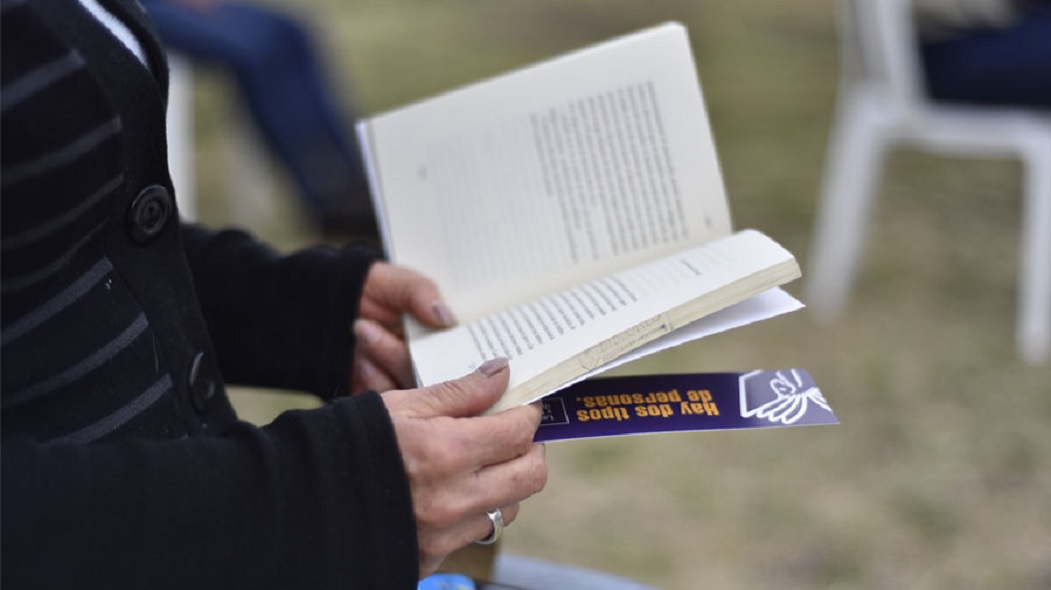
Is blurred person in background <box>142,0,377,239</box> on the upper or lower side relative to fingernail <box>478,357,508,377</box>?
lower

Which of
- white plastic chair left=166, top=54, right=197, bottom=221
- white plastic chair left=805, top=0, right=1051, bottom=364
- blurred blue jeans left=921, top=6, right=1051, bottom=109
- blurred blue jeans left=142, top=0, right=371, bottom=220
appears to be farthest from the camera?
blurred blue jeans left=142, top=0, right=371, bottom=220

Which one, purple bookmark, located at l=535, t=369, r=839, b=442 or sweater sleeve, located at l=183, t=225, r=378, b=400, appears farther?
sweater sleeve, located at l=183, t=225, r=378, b=400

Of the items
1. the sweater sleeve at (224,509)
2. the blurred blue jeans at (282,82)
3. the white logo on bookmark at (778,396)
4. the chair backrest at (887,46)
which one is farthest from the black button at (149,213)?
the blurred blue jeans at (282,82)

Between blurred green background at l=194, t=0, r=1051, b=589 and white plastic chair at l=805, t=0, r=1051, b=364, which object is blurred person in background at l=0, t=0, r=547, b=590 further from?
white plastic chair at l=805, t=0, r=1051, b=364

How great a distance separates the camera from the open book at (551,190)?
81 centimetres

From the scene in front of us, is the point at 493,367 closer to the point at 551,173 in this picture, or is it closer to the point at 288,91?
the point at 551,173

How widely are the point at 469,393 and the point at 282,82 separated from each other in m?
2.34

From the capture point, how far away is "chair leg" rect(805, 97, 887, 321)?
7.39 feet

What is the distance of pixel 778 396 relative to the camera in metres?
0.71

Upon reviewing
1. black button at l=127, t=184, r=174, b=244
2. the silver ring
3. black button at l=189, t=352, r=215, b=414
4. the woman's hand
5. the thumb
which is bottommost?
the silver ring

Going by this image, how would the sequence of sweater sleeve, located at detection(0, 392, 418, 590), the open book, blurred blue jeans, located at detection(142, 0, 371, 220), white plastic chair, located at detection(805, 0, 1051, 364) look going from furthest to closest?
blurred blue jeans, located at detection(142, 0, 371, 220) → white plastic chair, located at detection(805, 0, 1051, 364) → the open book → sweater sleeve, located at detection(0, 392, 418, 590)

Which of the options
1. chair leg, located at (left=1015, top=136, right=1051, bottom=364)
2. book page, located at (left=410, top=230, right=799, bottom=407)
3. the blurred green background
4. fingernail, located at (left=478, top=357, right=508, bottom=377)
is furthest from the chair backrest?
fingernail, located at (left=478, top=357, right=508, bottom=377)

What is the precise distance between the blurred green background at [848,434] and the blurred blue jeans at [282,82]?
0.36 ft

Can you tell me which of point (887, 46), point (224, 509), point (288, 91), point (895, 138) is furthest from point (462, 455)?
point (288, 91)
